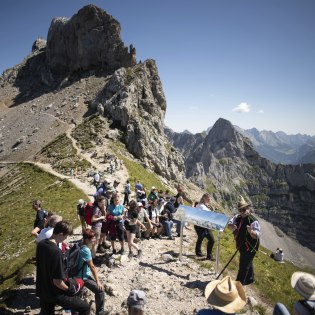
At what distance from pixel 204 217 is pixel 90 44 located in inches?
4321

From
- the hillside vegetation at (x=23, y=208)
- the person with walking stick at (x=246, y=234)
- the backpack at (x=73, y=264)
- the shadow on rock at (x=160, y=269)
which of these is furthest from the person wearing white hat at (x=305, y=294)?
the hillside vegetation at (x=23, y=208)

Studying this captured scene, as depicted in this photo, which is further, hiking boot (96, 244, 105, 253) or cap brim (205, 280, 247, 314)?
hiking boot (96, 244, 105, 253)

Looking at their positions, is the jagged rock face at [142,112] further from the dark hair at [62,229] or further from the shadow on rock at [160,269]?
the dark hair at [62,229]

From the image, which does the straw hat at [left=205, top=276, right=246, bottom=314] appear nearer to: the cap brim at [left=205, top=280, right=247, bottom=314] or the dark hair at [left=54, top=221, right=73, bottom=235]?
the cap brim at [left=205, top=280, right=247, bottom=314]

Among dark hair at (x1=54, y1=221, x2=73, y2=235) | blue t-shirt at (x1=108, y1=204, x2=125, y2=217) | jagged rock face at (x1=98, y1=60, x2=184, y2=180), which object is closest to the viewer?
dark hair at (x1=54, y1=221, x2=73, y2=235)

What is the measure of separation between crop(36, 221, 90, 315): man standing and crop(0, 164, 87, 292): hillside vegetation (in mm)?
6644

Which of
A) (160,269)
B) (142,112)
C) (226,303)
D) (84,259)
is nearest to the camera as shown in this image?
(226,303)

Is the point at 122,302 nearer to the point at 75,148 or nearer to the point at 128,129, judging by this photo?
the point at 75,148

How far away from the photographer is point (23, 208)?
30.8m

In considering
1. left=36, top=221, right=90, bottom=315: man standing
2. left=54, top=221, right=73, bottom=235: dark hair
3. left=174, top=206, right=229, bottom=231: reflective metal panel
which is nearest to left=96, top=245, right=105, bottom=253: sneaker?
left=174, top=206, right=229, bottom=231: reflective metal panel

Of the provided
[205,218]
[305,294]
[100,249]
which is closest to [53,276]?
[305,294]

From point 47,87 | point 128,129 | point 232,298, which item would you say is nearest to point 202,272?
point 232,298

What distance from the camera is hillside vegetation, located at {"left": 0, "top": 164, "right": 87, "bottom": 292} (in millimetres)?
15625

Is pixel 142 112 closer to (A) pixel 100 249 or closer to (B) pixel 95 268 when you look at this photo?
(A) pixel 100 249
